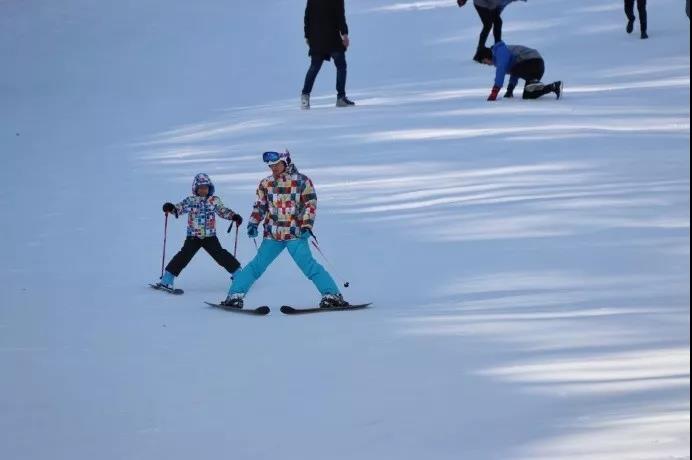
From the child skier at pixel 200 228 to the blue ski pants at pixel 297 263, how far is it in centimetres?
99

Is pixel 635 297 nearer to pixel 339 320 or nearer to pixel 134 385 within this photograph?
pixel 339 320

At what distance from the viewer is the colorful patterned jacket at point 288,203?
434 inches

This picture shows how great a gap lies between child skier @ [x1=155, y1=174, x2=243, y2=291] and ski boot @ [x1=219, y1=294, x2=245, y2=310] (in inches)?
41.2

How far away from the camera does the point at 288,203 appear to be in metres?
11.0

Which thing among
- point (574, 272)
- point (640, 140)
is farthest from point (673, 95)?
A: point (574, 272)

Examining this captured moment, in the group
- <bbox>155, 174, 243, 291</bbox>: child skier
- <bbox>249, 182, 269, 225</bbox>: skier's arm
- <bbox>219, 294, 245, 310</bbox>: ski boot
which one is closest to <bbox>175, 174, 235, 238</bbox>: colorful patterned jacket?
<bbox>155, 174, 243, 291</bbox>: child skier

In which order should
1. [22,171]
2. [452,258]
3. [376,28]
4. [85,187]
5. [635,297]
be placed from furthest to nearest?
[376,28], [22,171], [85,187], [452,258], [635,297]

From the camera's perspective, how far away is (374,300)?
11.0 meters

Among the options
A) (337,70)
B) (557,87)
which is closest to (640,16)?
(557,87)

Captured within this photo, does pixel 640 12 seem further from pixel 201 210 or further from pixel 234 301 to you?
pixel 234 301

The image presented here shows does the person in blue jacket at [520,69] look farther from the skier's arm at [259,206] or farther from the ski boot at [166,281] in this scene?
the skier's arm at [259,206]

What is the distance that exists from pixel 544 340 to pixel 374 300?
2232 millimetres

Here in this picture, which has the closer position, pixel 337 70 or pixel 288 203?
pixel 288 203

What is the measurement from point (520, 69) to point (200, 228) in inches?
284
